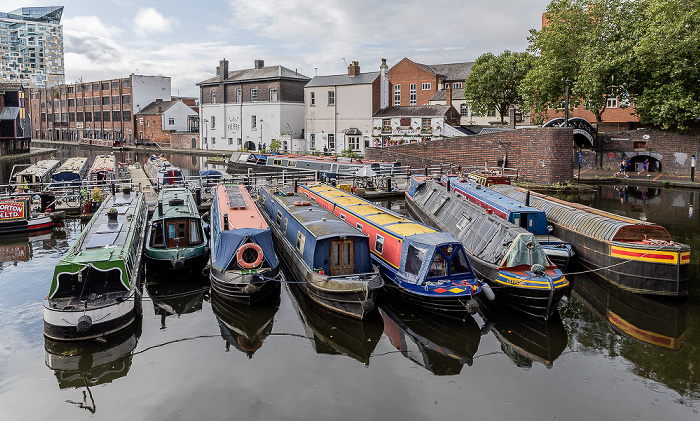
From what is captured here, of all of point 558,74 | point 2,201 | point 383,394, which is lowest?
point 383,394

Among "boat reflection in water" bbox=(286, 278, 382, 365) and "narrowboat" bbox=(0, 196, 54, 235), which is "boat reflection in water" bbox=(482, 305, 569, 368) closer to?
"boat reflection in water" bbox=(286, 278, 382, 365)

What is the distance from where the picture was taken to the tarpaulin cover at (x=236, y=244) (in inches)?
546

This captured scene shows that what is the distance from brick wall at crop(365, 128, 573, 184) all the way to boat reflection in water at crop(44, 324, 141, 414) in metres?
28.4

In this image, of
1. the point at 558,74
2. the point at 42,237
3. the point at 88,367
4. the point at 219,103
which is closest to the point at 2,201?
the point at 42,237

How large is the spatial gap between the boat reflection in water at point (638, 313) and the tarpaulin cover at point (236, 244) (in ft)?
28.3

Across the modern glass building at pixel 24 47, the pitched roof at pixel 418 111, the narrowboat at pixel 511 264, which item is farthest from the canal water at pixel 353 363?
the modern glass building at pixel 24 47

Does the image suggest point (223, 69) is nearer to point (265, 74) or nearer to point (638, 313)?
point (265, 74)

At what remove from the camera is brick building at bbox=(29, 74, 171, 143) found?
7938 centimetres

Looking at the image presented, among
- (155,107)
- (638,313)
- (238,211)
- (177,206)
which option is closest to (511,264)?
(638,313)

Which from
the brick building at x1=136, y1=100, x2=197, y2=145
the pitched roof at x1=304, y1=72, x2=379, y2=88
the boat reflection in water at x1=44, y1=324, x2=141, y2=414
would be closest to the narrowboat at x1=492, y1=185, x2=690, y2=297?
the boat reflection in water at x1=44, y1=324, x2=141, y2=414

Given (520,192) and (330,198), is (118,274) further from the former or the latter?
(520,192)

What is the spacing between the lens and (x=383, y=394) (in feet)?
31.8

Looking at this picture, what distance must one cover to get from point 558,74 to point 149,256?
106ft

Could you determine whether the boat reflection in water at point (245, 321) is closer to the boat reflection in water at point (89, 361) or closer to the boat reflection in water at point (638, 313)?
the boat reflection in water at point (89, 361)
